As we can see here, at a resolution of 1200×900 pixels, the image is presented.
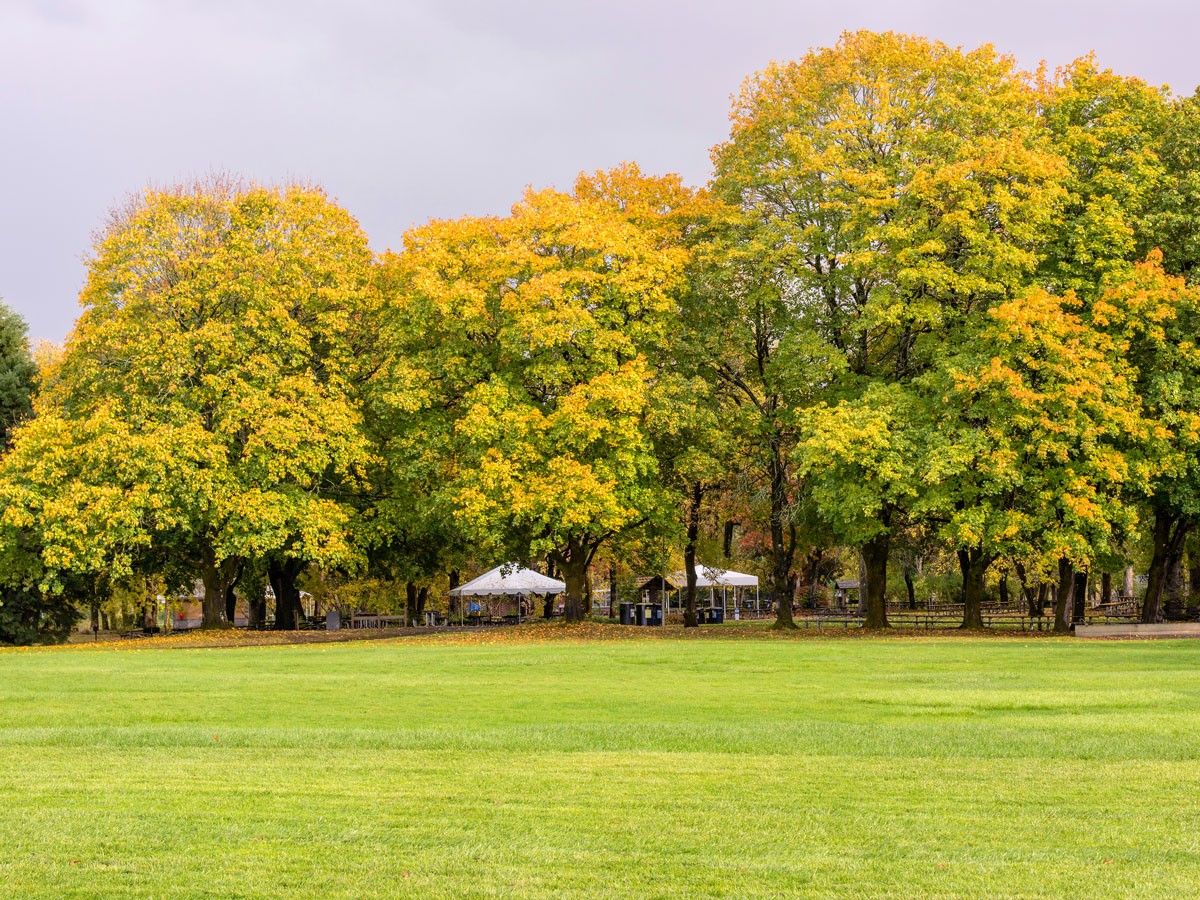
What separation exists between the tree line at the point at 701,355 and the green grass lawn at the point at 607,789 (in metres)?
13.6

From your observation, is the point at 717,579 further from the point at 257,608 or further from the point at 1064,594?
the point at 257,608

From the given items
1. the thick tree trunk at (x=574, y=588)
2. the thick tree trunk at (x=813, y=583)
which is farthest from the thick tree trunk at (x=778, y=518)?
the thick tree trunk at (x=813, y=583)

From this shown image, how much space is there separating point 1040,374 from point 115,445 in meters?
25.9

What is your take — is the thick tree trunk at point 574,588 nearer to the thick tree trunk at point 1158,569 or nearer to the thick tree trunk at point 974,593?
the thick tree trunk at point 974,593

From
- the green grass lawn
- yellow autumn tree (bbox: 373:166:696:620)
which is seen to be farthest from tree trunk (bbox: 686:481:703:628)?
the green grass lawn

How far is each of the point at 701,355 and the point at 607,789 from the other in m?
28.1

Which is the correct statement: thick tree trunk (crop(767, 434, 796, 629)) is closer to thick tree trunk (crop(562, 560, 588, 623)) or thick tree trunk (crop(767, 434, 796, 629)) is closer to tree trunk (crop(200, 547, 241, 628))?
thick tree trunk (crop(562, 560, 588, 623))

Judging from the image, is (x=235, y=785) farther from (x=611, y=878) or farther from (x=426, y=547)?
(x=426, y=547)

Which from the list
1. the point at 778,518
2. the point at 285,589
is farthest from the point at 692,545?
the point at 285,589

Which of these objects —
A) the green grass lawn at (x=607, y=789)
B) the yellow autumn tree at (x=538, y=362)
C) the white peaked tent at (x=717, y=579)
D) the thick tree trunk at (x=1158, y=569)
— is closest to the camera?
the green grass lawn at (x=607, y=789)

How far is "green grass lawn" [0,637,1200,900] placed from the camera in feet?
22.7

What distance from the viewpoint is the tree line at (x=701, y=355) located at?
3159 centimetres

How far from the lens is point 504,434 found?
116 ft

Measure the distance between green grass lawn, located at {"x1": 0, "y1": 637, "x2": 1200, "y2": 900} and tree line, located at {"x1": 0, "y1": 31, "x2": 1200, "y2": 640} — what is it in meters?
13.6
